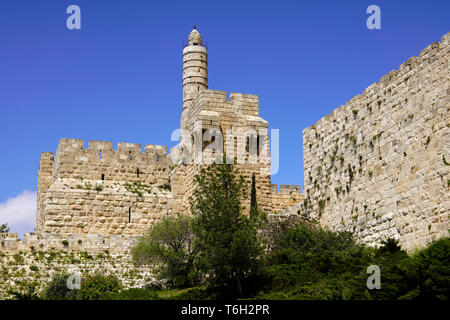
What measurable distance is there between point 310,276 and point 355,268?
1015mm

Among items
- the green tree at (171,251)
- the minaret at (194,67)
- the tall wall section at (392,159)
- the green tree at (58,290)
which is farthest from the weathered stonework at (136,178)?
the minaret at (194,67)

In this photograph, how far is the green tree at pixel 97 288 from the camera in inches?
646

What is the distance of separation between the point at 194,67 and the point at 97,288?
57.6ft

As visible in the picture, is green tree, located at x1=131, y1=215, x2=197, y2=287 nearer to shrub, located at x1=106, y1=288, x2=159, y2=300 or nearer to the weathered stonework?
shrub, located at x1=106, y1=288, x2=159, y2=300

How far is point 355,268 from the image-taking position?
14766 millimetres

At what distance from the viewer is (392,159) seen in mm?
16078

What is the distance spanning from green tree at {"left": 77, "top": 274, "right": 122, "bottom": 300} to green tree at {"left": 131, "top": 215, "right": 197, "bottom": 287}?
4.20ft

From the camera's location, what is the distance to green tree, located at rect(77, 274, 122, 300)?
1641 centimetres

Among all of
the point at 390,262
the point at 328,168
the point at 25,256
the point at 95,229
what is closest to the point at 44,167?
the point at 95,229

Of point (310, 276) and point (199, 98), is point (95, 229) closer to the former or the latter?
point (199, 98)

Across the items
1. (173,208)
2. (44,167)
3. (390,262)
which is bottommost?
(390,262)

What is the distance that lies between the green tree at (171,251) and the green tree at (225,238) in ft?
4.85
